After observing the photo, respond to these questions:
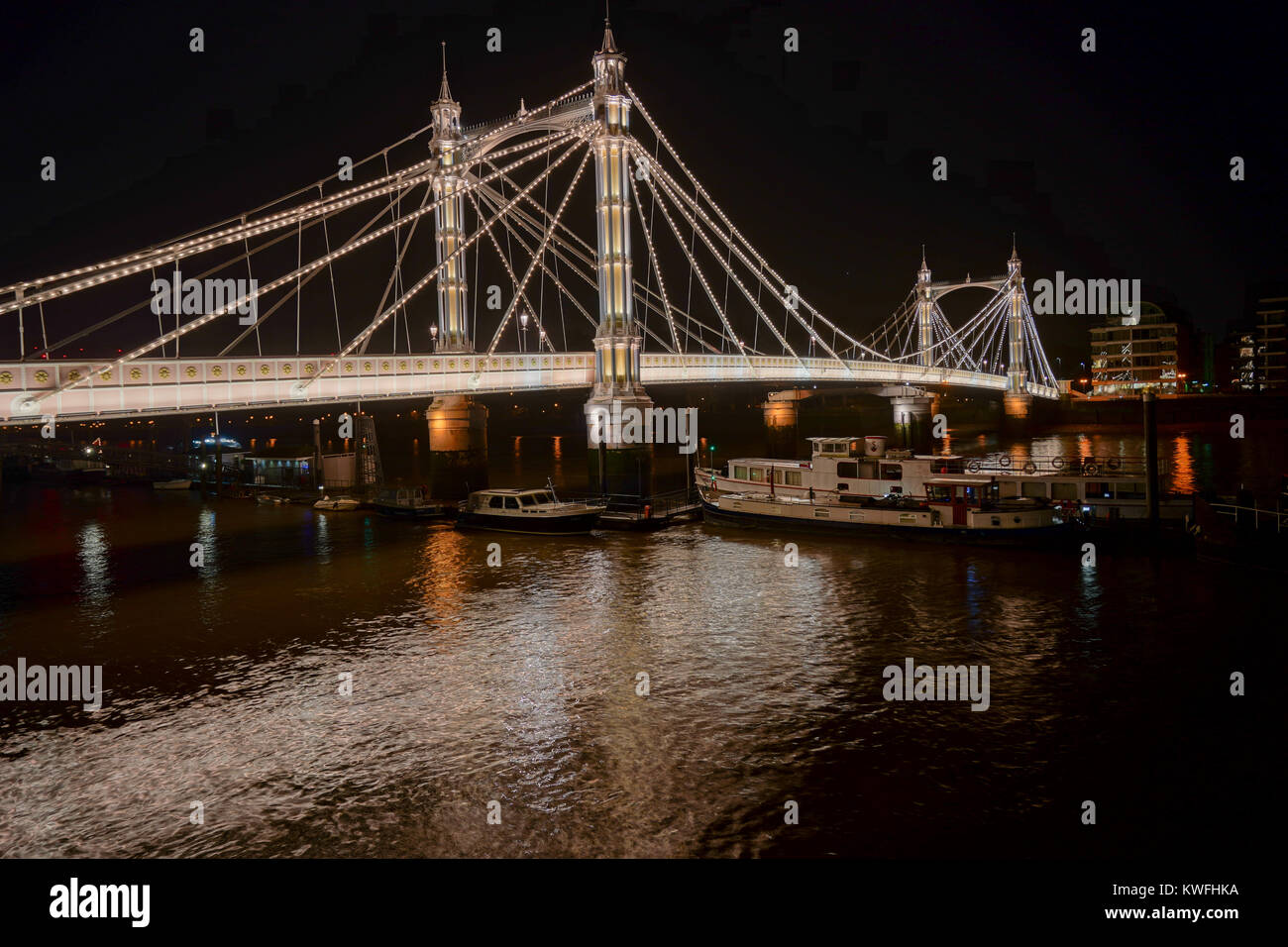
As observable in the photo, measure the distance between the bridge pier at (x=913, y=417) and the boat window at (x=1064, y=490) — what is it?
5127 centimetres

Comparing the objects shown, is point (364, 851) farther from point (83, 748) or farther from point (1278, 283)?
point (1278, 283)

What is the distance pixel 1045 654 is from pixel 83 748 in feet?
64.3

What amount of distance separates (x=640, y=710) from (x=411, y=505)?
2869 cm

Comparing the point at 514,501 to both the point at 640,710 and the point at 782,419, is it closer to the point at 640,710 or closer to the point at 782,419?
the point at 640,710

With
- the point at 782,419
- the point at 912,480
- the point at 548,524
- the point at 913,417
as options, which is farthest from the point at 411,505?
the point at 913,417

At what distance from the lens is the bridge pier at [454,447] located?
4712 cm

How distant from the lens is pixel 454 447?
47.3 meters

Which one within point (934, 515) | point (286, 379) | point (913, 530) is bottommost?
point (913, 530)

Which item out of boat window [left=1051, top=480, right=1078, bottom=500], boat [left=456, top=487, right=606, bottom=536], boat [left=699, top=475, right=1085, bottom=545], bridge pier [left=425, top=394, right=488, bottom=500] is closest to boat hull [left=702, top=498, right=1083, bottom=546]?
boat [left=699, top=475, right=1085, bottom=545]

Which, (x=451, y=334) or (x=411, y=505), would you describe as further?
(x=451, y=334)

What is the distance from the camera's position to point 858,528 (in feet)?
117

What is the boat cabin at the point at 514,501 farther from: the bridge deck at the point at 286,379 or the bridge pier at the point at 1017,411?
the bridge pier at the point at 1017,411

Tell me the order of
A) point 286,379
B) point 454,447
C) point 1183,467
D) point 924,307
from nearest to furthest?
1. point 286,379
2. point 454,447
3. point 1183,467
4. point 924,307

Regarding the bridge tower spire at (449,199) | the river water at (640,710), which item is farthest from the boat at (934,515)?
the bridge tower spire at (449,199)
